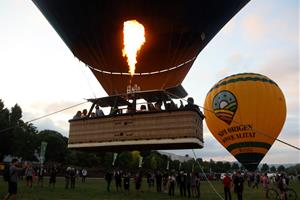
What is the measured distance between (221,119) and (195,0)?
14.8 m

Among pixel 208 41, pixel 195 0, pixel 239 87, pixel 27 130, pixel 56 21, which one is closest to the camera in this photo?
pixel 195 0

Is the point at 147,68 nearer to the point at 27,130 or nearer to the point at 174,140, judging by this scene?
the point at 174,140

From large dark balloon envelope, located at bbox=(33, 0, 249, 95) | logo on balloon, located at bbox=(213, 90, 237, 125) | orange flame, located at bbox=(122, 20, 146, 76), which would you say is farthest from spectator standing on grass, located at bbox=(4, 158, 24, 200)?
logo on balloon, located at bbox=(213, 90, 237, 125)

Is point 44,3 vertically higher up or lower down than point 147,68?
higher up

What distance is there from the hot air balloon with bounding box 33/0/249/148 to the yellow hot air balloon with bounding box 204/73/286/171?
10.7 metres

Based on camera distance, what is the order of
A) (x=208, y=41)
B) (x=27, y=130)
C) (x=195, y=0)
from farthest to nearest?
(x=27, y=130) → (x=208, y=41) → (x=195, y=0)

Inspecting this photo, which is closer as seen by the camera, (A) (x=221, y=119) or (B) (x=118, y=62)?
(B) (x=118, y=62)

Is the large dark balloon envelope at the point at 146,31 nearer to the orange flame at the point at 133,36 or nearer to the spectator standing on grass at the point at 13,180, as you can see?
the orange flame at the point at 133,36

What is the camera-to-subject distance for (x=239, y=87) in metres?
25.6

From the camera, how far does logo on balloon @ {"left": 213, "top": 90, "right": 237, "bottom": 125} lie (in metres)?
25.4

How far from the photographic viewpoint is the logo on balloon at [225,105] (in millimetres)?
25391

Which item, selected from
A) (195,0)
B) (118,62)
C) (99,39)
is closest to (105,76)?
(118,62)

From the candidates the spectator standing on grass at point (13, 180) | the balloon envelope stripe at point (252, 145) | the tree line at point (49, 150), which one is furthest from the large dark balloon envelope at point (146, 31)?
the tree line at point (49, 150)

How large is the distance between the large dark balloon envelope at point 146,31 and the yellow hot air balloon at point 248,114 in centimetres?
1071
